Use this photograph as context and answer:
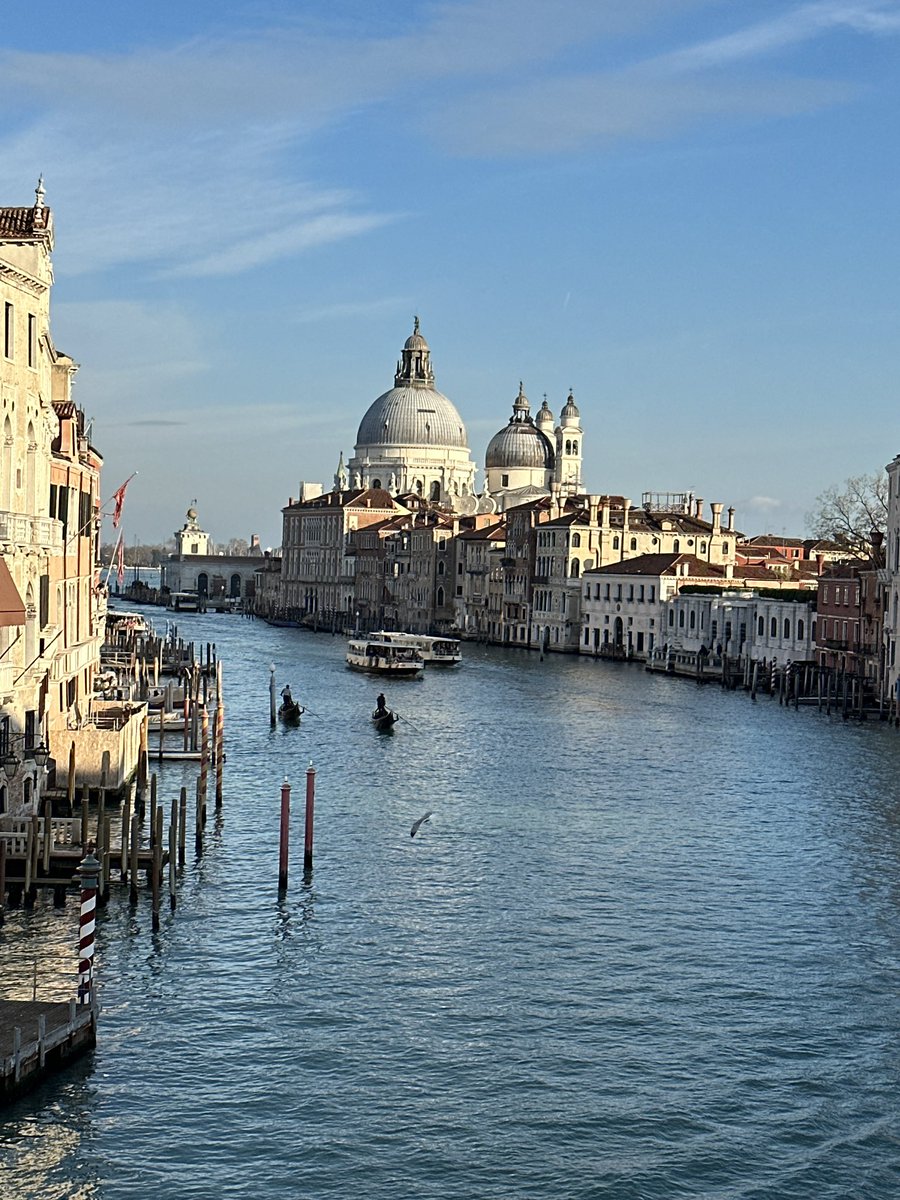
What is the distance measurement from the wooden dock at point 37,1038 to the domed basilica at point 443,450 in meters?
111

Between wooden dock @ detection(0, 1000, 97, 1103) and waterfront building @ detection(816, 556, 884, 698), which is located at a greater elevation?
waterfront building @ detection(816, 556, 884, 698)

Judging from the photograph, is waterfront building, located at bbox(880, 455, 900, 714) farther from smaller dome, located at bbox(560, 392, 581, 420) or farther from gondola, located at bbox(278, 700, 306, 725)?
smaller dome, located at bbox(560, 392, 581, 420)

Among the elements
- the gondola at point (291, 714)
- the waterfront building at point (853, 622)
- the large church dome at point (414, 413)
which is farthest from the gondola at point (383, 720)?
the large church dome at point (414, 413)

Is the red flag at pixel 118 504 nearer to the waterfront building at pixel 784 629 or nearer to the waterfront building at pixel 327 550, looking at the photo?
the waterfront building at pixel 784 629

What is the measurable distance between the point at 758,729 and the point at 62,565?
72.1 feet

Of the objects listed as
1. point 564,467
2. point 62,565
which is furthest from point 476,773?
point 564,467

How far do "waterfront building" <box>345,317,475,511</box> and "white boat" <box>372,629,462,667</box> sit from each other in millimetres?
61705

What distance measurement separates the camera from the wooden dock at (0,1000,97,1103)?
13797 millimetres

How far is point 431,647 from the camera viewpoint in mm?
69688

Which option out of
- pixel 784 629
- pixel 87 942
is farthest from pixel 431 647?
pixel 87 942

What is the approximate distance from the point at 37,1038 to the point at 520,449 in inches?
4610

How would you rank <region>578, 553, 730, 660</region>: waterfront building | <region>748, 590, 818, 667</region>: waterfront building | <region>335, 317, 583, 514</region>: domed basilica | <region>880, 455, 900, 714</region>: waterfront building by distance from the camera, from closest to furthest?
<region>880, 455, 900, 714</region>: waterfront building
<region>748, 590, 818, 667</region>: waterfront building
<region>578, 553, 730, 660</region>: waterfront building
<region>335, 317, 583, 514</region>: domed basilica

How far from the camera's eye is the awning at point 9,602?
21.0m

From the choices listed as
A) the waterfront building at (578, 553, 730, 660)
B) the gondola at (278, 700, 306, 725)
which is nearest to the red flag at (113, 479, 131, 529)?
the gondola at (278, 700, 306, 725)
